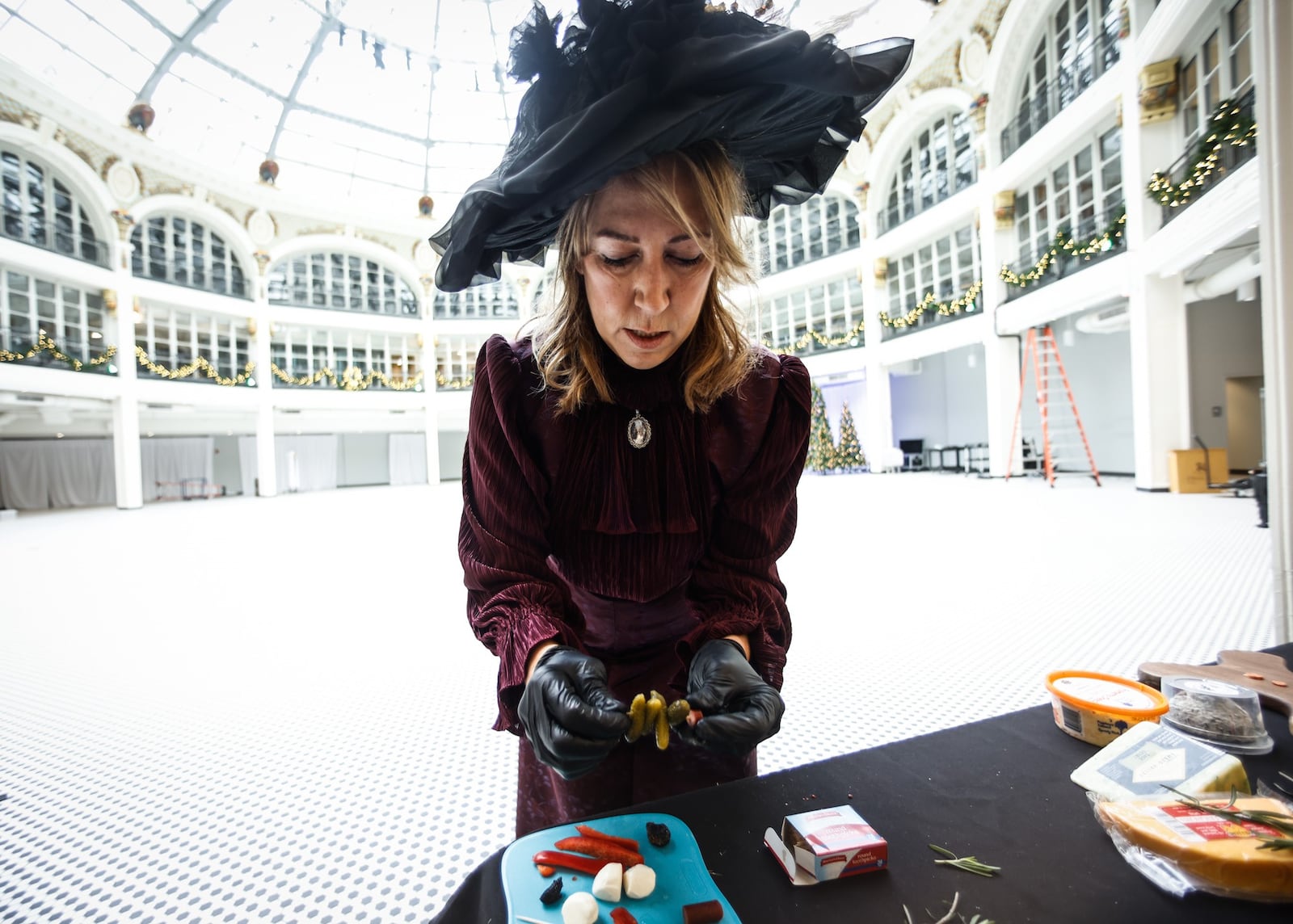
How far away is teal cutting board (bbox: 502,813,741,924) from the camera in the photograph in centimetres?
58

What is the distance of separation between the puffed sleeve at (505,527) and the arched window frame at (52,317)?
17.8m

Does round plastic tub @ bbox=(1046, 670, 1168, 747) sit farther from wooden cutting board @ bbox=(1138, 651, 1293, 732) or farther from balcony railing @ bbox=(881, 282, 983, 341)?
balcony railing @ bbox=(881, 282, 983, 341)

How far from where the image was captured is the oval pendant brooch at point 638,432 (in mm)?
1055

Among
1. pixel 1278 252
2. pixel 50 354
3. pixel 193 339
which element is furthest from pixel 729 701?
pixel 193 339

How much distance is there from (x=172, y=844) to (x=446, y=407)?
76.6 feet

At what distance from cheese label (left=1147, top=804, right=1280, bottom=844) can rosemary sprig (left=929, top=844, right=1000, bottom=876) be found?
17cm

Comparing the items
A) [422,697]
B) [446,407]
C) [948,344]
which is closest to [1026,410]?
[948,344]

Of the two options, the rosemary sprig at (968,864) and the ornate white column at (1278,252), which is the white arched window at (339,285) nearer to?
the ornate white column at (1278,252)

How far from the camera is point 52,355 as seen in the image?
13328 millimetres

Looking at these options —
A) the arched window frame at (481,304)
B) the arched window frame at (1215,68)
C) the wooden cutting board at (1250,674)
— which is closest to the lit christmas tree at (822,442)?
the arched window frame at (1215,68)

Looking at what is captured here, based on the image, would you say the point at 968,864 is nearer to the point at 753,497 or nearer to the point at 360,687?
the point at 753,497

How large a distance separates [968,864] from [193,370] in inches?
834

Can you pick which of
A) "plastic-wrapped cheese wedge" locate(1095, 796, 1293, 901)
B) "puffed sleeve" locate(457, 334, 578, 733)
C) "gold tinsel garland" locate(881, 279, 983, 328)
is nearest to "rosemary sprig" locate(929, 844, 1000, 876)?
"plastic-wrapped cheese wedge" locate(1095, 796, 1293, 901)

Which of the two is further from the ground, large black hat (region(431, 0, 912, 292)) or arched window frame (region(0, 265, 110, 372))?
arched window frame (region(0, 265, 110, 372))
